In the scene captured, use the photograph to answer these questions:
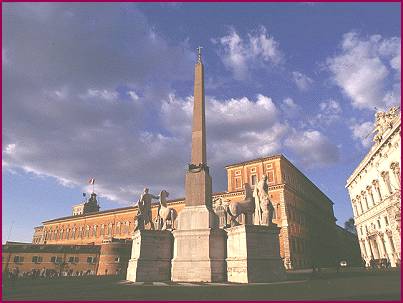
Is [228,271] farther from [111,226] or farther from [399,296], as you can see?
[111,226]

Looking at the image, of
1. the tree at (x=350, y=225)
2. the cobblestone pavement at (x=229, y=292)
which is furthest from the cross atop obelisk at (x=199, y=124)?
the tree at (x=350, y=225)

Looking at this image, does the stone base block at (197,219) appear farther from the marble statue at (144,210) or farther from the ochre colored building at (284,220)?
the ochre colored building at (284,220)

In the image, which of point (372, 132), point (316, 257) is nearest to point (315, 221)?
point (316, 257)

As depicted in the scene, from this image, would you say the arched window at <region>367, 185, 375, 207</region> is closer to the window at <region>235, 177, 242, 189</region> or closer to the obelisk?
the window at <region>235, 177, 242, 189</region>

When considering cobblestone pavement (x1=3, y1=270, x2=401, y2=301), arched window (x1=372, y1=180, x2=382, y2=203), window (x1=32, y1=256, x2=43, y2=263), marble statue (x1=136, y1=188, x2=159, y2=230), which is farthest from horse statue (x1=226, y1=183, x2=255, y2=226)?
window (x1=32, y1=256, x2=43, y2=263)

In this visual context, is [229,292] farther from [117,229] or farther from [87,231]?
[87,231]

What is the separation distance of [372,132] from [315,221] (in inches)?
908

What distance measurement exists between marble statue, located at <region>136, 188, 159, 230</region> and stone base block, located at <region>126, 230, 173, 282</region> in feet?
4.32

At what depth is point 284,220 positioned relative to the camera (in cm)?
4081

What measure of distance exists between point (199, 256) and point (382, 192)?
30.4 metres

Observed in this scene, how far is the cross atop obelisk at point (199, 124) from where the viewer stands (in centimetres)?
1469

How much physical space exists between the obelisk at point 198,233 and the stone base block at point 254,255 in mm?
580

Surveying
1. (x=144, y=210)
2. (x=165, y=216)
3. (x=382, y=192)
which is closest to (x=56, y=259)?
(x=144, y=210)

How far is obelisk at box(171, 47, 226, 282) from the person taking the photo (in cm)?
1198
